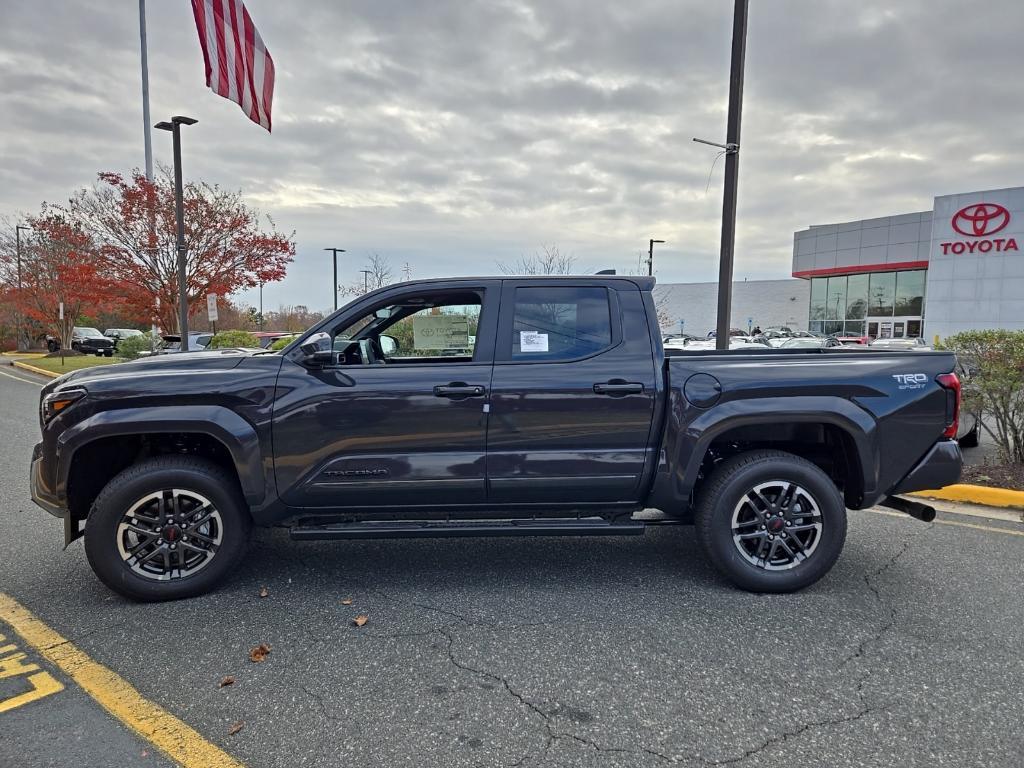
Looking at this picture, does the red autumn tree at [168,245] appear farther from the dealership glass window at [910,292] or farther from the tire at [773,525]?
the dealership glass window at [910,292]

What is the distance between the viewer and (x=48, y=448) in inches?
138

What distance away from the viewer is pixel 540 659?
2.96m

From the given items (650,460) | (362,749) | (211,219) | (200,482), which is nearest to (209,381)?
(200,482)

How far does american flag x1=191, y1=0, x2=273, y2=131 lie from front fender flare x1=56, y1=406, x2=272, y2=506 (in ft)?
28.9

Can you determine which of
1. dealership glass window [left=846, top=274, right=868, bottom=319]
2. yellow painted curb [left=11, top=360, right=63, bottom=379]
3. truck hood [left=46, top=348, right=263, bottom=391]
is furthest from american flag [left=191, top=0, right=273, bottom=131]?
dealership glass window [left=846, top=274, right=868, bottom=319]

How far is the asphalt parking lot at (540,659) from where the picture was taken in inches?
93.5

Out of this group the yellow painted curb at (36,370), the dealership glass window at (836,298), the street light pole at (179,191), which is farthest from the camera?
the dealership glass window at (836,298)

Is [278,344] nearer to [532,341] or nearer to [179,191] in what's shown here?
[532,341]

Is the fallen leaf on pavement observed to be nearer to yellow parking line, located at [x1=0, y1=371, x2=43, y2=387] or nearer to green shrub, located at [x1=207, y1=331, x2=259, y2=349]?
green shrub, located at [x1=207, y1=331, x2=259, y2=349]

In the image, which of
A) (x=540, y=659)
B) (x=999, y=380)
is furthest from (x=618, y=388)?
(x=999, y=380)

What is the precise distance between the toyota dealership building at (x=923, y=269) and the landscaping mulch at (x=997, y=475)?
25.9 meters

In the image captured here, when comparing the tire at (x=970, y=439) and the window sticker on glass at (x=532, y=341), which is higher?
the window sticker on glass at (x=532, y=341)

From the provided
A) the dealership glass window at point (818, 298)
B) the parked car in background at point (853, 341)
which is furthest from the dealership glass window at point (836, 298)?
the parked car in background at point (853, 341)

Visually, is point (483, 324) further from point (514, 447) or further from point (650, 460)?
point (650, 460)
